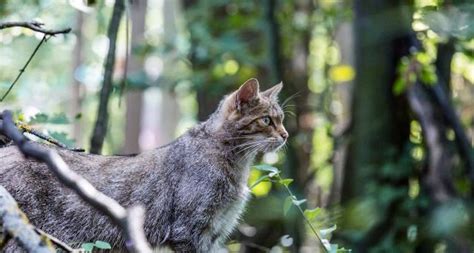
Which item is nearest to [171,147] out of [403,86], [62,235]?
[62,235]

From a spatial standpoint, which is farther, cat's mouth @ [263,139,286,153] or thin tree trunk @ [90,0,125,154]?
cat's mouth @ [263,139,286,153]

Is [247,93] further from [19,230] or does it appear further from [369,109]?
[19,230]

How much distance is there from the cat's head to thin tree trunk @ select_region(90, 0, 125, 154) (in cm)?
78

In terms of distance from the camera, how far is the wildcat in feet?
16.3

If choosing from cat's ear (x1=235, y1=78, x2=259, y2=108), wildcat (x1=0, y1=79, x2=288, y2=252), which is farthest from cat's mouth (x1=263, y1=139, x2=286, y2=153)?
cat's ear (x1=235, y1=78, x2=259, y2=108)

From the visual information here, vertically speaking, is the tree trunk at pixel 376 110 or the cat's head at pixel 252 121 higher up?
the cat's head at pixel 252 121

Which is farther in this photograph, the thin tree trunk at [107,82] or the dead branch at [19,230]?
the thin tree trunk at [107,82]

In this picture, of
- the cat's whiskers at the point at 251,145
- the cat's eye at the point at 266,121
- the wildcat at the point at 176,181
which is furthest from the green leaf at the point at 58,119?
the cat's eye at the point at 266,121

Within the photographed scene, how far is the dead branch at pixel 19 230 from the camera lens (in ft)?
7.26

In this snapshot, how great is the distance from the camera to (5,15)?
7441 mm

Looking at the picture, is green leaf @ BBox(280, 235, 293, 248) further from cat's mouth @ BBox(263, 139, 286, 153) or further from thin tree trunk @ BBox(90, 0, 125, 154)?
thin tree trunk @ BBox(90, 0, 125, 154)

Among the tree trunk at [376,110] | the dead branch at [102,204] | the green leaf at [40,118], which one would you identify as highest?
the dead branch at [102,204]

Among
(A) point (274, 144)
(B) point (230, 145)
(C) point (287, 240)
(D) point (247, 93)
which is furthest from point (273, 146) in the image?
(C) point (287, 240)

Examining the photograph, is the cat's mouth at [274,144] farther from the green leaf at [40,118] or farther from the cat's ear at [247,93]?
the green leaf at [40,118]
